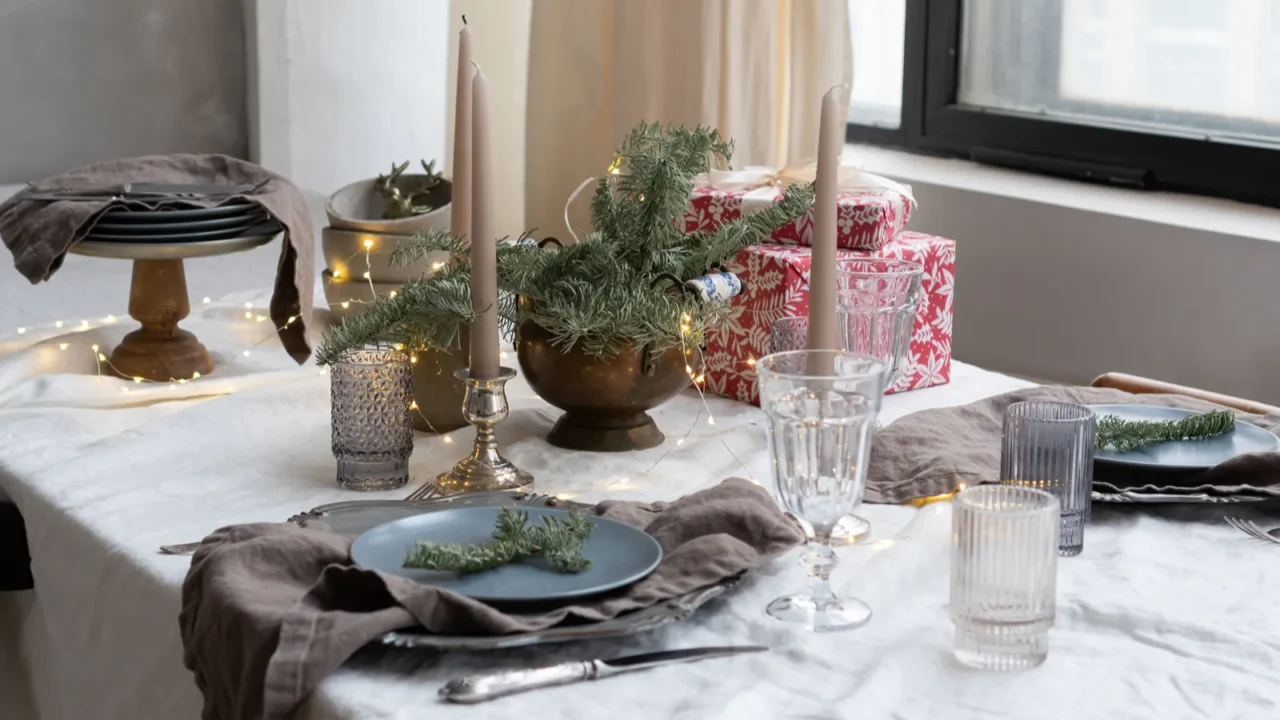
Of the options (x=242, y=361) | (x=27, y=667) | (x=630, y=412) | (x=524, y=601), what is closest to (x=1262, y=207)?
(x=630, y=412)

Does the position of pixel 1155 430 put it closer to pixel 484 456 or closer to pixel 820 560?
pixel 820 560

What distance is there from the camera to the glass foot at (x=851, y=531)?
0.97 m

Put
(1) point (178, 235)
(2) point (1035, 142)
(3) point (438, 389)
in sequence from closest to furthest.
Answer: (3) point (438, 389)
(1) point (178, 235)
(2) point (1035, 142)

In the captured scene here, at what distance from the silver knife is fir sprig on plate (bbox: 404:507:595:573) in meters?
0.09

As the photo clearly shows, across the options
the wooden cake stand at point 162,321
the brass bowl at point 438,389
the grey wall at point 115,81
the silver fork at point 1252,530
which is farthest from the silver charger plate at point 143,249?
the grey wall at point 115,81

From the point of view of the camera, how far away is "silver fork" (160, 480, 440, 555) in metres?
0.94

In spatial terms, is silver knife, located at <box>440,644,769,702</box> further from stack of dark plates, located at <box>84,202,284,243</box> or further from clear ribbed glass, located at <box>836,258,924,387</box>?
stack of dark plates, located at <box>84,202,284,243</box>

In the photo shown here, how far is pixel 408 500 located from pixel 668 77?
1393 mm

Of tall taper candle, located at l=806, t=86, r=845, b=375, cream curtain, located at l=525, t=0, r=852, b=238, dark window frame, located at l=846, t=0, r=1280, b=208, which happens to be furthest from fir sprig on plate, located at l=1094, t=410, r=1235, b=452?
cream curtain, located at l=525, t=0, r=852, b=238

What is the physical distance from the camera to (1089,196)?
6.63ft

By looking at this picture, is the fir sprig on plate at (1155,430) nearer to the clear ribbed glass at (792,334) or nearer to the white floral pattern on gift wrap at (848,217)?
the clear ribbed glass at (792,334)

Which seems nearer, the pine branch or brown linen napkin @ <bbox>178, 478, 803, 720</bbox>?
brown linen napkin @ <bbox>178, 478, 803, 720</bbox>

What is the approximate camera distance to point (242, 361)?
58.4 inches

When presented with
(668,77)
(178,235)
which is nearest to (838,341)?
(178,235)
